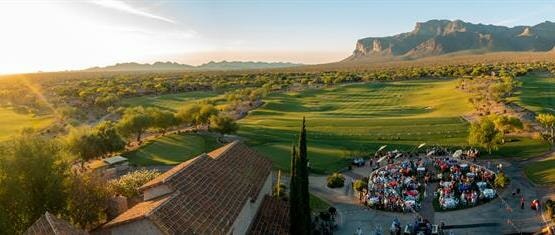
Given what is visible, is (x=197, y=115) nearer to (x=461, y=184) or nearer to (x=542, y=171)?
(x=461, y=184)

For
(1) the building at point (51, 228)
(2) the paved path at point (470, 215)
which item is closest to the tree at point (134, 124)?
(2) the paved path at point (470, 215)

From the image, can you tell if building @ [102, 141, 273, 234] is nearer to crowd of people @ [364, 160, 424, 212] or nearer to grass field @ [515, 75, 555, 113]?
crowd of people @ [364, 160, 424, 212]

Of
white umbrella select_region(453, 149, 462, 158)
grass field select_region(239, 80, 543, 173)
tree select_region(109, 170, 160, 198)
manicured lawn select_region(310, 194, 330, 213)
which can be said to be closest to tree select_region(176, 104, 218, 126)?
grass field select_region(239, 80, 543, 173)

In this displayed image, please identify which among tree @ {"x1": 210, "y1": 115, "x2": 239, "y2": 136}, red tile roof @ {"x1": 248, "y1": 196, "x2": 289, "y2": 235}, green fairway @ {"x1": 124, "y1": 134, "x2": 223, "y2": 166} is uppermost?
tree @ {"x1": 210, "y1": 115, "x2": 239, "y2": 136}

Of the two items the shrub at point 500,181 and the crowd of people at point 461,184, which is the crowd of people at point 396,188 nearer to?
the crowd of people at point 461,184

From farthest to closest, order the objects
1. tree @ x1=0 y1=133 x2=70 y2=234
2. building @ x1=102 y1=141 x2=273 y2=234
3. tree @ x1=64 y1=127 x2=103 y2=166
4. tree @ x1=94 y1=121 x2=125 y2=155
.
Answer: tree @ x1=94 y1=121 x2=125 y2=155 < tree @ x1=64 y1=127 x2=103 y2=166 < tree @ x1=0 y1=133 x2=70 y2=234 < building @ x1=102 y1=141 x2=273 y2=234

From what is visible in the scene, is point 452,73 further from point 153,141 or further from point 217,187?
point 217,187

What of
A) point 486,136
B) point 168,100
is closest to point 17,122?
point 168,100
